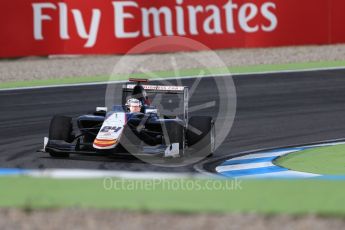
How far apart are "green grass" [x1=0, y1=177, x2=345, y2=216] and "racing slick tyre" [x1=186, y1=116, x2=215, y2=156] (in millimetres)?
3714

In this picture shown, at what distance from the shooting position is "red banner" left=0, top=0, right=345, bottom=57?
19469mm

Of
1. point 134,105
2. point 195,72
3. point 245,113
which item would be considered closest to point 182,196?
point 134,105

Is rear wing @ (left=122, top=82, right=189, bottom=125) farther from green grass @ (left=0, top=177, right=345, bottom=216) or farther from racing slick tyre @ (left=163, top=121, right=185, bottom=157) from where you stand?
green grass @ (left=0, top=177, right=345, bottom=216)

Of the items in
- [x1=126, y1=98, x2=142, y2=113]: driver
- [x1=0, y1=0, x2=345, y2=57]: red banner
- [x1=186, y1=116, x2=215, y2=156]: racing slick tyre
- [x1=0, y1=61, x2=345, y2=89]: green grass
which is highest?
[x1=0, y1=0, x2=345, y2=57]: red banner

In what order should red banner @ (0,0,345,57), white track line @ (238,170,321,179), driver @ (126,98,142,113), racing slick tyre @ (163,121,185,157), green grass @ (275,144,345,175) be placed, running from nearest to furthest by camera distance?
white track line @ (238,170,321,179), green grass @ (275,144,345,175), racing slick tyre @ (163,121,185,157), driver @ (126,98,142,113), red banner @ (0,0,345,57)

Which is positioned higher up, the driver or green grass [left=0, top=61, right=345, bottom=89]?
green grass [left=0, top=61, right=345, bottom=89]

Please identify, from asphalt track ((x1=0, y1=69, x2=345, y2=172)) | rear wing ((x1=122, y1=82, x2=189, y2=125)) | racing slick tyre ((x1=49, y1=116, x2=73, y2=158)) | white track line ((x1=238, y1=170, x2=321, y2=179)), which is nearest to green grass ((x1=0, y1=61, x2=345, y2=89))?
asphalt track ((x1=0, y1=69, x2=345, y2=172))

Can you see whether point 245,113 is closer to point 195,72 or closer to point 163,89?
point 163,89

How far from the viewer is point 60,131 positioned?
11156mm

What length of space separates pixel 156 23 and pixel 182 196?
1380 centimetres

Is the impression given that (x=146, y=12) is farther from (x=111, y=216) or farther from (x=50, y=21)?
(x=111, y=216)

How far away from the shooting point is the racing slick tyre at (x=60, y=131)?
1111 centimetres

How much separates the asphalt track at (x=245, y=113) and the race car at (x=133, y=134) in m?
0.17

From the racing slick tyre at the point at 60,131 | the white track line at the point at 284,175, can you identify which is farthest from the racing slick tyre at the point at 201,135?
the racing slick tyre at the point at 60,131
